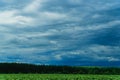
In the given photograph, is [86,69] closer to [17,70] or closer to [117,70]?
[117,70]

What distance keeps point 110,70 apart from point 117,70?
1.39m

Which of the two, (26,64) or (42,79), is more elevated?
(26,64)

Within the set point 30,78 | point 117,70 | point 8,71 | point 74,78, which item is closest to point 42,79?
point 30,78

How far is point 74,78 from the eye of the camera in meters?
38.0

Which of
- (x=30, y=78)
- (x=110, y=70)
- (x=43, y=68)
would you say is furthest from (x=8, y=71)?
(x=30, y=78)

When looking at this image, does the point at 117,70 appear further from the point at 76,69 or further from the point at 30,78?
the point at 30,78

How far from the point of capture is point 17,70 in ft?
217

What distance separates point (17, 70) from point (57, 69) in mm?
7350

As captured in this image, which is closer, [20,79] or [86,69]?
[20,79]

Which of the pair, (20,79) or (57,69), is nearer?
(20,79)

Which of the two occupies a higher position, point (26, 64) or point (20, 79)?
point (26, 64)

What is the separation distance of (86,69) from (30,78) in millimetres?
32642

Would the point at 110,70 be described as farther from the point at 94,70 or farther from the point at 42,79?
the point at 42,79

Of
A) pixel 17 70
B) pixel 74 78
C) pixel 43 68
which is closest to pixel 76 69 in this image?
pixel 43 68
